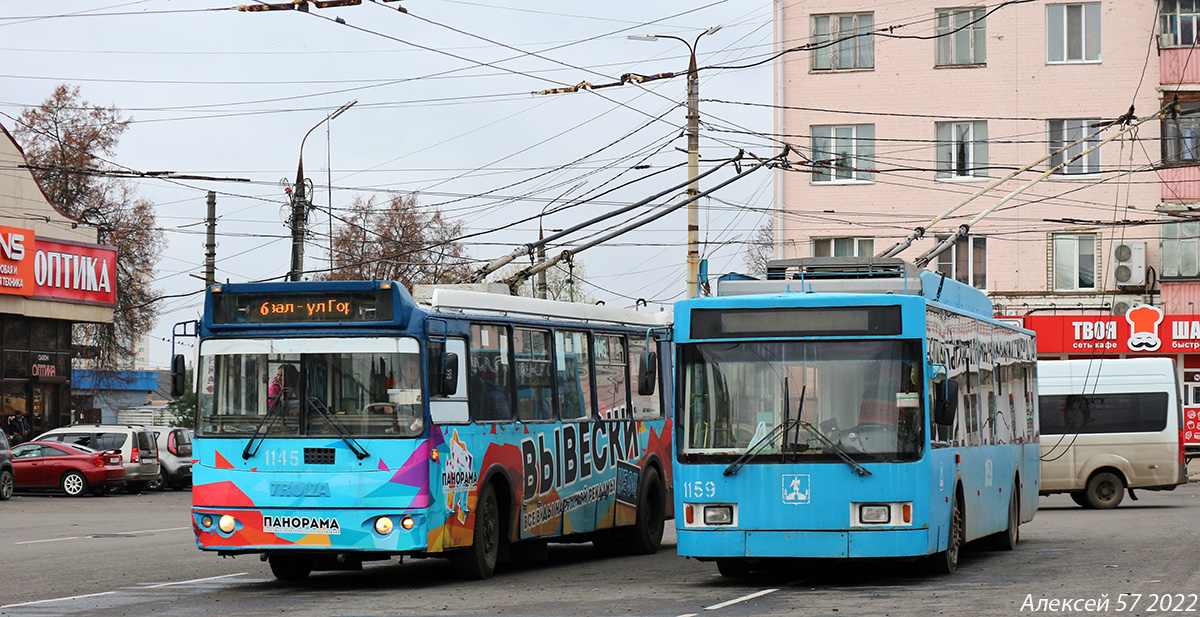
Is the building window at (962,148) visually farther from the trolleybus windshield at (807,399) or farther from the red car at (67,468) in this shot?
the trolleybus windshield at (807,399)

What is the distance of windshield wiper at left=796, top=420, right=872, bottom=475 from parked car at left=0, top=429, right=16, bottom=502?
24990 mm

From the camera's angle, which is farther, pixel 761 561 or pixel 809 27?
pixel 809 27

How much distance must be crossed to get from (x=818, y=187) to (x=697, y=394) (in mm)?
30450

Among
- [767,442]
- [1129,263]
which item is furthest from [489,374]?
[1129,263]

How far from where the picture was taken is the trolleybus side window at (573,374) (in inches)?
696

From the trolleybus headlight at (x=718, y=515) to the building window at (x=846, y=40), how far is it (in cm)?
3100

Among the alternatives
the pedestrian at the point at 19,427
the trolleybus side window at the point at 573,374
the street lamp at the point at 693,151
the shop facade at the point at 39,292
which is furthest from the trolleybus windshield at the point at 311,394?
the pedestrian at the point at 19,427

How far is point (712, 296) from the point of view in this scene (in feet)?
47.9

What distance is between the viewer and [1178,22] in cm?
4212

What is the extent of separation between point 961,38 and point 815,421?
102 feet

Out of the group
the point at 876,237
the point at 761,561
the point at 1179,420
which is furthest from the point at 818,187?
the point at 761,561

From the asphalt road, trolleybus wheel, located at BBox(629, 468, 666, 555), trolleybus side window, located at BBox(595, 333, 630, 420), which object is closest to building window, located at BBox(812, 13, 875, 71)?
the asphalt road

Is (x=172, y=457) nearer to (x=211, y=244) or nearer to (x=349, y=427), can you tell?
(x=211, y=244)

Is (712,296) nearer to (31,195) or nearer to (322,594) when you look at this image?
(322,594)
